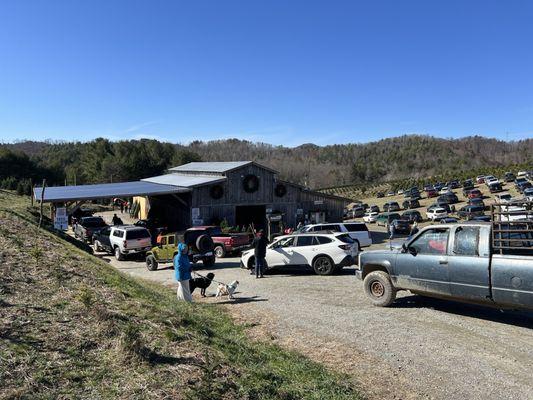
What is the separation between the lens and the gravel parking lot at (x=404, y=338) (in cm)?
653

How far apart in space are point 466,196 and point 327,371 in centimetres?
6843

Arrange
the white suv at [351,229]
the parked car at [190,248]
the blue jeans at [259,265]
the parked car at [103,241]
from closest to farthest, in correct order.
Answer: the blue jeans at [259,265], the parked car at [190,248], the white suv at [351,229], the parked car at [103,241]

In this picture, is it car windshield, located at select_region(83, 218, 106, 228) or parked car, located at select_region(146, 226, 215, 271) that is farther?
car windshield, located at select_region(83, 218, 106, 228)

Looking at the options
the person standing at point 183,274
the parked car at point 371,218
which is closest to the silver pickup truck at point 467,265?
the person standing at point 183,274

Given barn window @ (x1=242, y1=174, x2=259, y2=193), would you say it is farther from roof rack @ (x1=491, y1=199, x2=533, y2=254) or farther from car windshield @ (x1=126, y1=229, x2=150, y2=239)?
roof rack @ (x1=491, y1=199, x2=533, y2=254)

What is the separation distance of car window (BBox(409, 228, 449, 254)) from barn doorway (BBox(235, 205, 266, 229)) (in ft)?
83.2

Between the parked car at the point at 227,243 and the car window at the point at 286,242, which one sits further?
the parked car at the point at 227,243

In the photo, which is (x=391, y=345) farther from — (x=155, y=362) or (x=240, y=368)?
(x=155, y=362)

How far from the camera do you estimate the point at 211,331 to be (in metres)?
8.02

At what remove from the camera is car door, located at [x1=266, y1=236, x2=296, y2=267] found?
17516 millimetres

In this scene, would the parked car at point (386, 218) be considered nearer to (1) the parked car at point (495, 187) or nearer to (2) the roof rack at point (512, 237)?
(1) the parked car at point (495, 187)

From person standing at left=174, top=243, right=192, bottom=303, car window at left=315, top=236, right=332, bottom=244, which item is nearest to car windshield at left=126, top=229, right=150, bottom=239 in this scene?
car window at left=315, top=236, right=332, bottom=244

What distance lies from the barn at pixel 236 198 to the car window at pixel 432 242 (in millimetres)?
21449

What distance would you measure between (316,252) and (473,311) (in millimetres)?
7053
